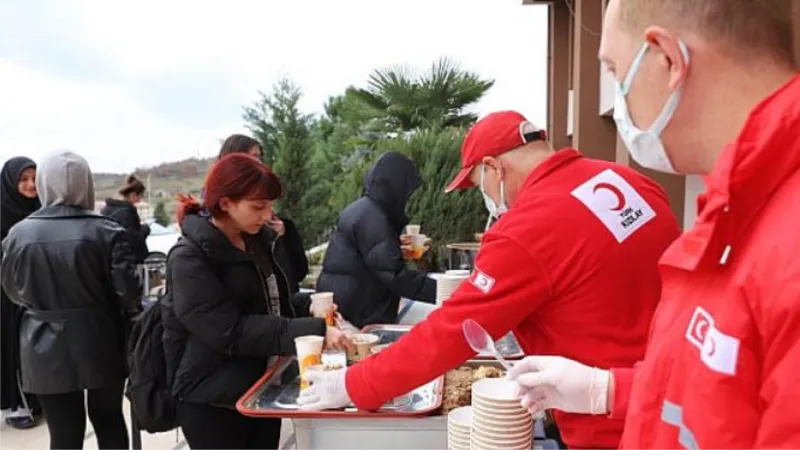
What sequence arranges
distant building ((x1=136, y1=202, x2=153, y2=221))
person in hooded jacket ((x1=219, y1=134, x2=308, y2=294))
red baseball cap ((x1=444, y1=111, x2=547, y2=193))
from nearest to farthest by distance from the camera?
red baseball cap ((x1=444, y1=111, x2=547, y2=193))
person in hooded jacket ((x1=219, y1=134, x2=308, y2=294))
distant building ((x1=136, y1=202, x2=153, y2=221))

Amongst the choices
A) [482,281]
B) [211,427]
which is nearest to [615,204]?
[482,281]

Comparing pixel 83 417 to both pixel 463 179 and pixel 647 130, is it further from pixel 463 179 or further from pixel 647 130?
pixel 647 130

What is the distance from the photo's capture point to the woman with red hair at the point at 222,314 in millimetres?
1775

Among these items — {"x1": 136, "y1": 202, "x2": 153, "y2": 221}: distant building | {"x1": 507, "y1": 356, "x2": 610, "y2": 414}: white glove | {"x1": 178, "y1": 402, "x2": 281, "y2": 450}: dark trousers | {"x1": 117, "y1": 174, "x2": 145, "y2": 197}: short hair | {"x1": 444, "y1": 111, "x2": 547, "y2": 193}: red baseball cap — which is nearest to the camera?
{"x1": 507, "y1": 356, "x2": 610, "y2": 414}: white glove

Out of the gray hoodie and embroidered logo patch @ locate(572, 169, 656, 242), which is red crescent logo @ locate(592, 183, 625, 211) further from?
the gray hoodie

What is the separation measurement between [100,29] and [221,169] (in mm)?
5762

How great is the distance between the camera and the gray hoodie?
2502mm

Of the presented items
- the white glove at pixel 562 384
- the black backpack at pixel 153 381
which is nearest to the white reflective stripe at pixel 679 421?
the white glove at pixel 562 384

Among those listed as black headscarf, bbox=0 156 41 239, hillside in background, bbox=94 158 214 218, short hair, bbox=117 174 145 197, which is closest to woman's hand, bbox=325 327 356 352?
black headscarf, bbox=0 156 41 239

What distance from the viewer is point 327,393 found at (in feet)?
4.86

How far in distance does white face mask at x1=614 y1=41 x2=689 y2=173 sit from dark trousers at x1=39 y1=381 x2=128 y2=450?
7.87ft

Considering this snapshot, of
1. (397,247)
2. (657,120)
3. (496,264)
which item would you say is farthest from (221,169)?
(657,120)

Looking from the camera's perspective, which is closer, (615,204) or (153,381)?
(615,204)

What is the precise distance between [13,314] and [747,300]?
402 centimetres
